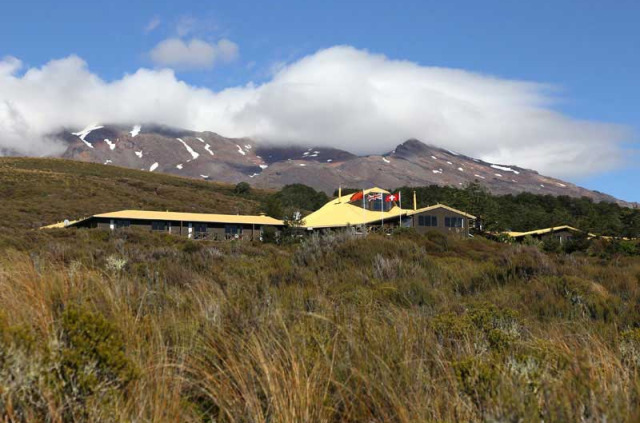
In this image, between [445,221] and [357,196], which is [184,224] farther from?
[445,221]

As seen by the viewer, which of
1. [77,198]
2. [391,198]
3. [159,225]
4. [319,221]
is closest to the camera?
[159,225]

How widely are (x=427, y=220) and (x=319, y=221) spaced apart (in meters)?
13.3

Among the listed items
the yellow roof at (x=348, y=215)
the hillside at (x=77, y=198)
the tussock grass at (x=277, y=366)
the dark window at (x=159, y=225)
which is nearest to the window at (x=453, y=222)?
the yellow roof at (x=348, y=215)

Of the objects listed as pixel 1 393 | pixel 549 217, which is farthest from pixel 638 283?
pixel 549 217

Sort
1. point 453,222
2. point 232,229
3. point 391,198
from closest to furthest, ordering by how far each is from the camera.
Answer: point 453,222 < point 391,198 < point 232,229

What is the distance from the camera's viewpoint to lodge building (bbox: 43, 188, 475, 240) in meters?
57.5

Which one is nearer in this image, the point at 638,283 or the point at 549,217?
the point at 638,283

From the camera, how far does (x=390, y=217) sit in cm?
6003

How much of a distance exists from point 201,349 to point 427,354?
5.40ft

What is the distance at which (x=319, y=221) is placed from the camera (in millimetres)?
64312

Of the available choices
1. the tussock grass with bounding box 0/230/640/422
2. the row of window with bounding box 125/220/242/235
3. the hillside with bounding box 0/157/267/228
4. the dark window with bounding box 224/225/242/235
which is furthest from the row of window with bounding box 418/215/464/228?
the tussock grass with bounding box 0/230/640/422

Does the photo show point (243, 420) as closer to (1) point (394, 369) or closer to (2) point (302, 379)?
(2) point (302, 379)

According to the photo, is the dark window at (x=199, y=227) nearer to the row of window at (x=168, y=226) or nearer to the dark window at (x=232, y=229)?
the row of window at (x=168, y=226)

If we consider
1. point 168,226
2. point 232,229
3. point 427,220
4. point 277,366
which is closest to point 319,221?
point 232,229
